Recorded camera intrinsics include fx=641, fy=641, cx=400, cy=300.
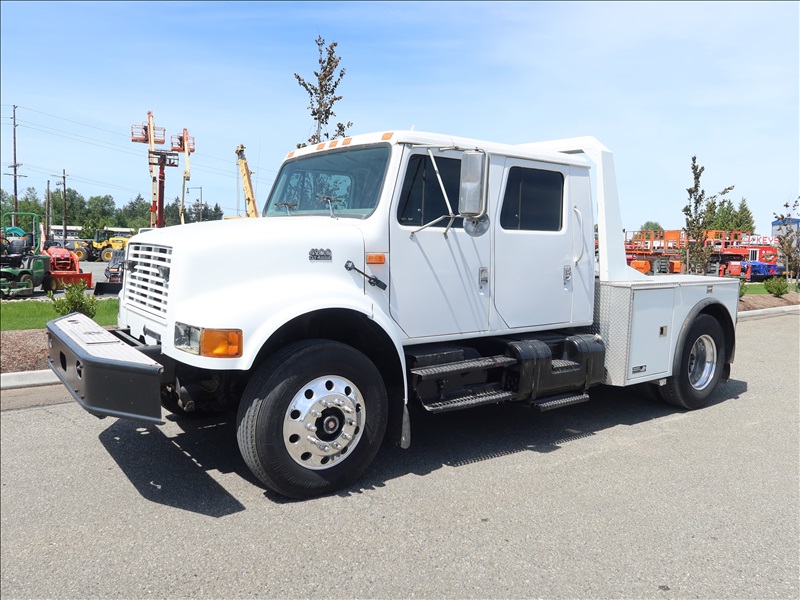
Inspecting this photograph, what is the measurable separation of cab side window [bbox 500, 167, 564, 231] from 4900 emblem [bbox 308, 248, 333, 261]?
5.21 feet

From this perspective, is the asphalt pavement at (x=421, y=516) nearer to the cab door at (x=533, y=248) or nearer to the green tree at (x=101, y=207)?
the cab door at (x=533, y=248)

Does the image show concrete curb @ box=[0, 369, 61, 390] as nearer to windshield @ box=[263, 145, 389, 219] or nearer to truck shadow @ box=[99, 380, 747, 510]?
truck shadow @ box=[99, 380, 747, 510]

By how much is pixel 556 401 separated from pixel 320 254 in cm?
238

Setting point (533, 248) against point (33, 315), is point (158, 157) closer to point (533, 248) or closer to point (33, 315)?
point (33, 315)

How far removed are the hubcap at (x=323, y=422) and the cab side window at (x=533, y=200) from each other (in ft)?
6.44

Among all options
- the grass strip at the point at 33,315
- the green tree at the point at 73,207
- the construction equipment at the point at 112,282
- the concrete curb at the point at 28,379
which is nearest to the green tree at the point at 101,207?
the green tree at the point at 73,207

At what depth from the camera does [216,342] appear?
3.70 meters

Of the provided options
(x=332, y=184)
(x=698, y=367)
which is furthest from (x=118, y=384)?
(x=698, y=367)

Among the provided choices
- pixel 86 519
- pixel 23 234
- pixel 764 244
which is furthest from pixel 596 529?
pixel 764 244

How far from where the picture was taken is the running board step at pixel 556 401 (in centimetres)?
517

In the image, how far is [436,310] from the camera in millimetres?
4762

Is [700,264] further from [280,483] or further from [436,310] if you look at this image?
[280,483]

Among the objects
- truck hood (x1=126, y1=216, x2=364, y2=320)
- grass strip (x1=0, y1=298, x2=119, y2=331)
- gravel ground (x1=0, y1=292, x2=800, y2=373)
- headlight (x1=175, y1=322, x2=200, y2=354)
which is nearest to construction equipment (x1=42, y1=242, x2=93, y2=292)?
grass strip (x1=0, y1=298, x2=119, y2=331)

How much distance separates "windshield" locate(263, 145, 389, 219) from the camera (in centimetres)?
465
